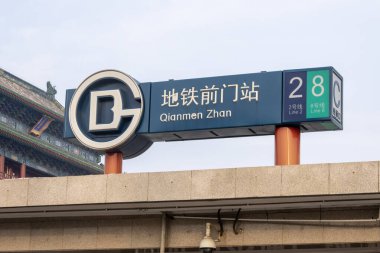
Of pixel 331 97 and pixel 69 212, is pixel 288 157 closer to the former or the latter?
pixel 331 97

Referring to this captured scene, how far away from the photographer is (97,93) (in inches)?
1243

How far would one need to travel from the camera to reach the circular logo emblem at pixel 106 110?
101 ft

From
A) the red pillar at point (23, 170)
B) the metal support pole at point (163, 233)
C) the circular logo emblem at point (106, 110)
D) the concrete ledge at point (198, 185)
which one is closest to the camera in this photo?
the concrete ledge at point (198, 185)

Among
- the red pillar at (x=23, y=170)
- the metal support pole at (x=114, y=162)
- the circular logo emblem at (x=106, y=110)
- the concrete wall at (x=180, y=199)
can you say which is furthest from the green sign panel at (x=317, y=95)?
the red pillar at (x=23, y=170)

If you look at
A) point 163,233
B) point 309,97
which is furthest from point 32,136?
→ point 163,233

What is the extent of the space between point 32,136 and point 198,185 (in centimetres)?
6853

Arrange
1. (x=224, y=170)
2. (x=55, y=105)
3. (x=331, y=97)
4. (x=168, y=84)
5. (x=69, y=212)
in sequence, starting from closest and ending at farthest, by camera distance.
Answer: (x=224, y=170), (x=69, y=212), (x=331, y=97), (x=168, y=84), (x=55, y=105)

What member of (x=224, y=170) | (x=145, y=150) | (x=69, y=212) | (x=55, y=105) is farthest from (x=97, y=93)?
(x=55, y=105)

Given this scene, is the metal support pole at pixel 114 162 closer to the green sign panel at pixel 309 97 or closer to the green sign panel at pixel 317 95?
the green sign panel at pixel 309 97

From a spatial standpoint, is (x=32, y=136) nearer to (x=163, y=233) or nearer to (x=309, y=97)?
(x=309, y=97)

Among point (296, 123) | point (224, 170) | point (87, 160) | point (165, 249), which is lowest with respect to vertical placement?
point (165, 249)

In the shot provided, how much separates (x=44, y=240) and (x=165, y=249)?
387 centimetres

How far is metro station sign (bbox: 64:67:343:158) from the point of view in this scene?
28500 mm

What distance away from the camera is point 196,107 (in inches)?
1173
